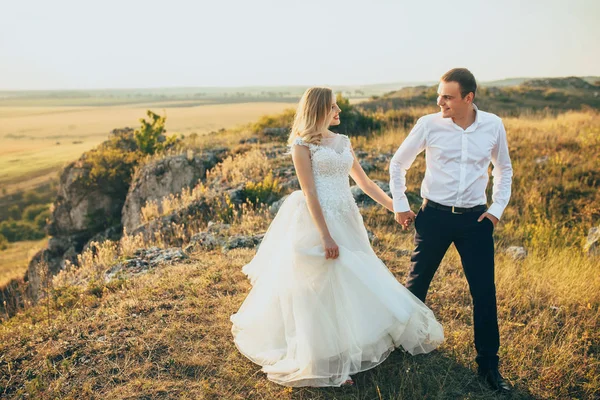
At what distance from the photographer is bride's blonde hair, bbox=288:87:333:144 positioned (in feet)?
12.5

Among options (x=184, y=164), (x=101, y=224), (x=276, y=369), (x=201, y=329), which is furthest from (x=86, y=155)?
(x=276, y=369)

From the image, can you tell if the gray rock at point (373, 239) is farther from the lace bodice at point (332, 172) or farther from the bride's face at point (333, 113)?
the bride's face at point (333, 113)

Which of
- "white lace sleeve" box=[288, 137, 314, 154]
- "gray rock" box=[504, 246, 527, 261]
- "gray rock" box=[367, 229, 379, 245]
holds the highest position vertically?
"white lace sleeve" box=[288, 137, 314, 154]

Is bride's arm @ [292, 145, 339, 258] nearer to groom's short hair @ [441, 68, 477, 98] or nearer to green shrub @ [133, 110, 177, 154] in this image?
groom's short hair @ [441, 68, 477, 98]

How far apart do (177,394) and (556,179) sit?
11.2 metres

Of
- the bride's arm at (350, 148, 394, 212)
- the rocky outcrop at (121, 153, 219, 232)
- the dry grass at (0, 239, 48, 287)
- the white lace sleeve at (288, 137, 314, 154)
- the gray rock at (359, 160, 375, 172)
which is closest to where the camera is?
the white lace sleeve at (288, 137, 314, 154)

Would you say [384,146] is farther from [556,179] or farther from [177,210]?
[177,210]

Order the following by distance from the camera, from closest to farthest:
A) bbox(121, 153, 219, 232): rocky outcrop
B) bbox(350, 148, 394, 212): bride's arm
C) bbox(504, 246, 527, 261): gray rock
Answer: bbox(350, 148, 394, 212): bride's arm
bbox(504, 246, 527, 261): gray rock
bbox(121, 153, 219, 232): rocky outcrop

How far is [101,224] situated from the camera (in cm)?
1888

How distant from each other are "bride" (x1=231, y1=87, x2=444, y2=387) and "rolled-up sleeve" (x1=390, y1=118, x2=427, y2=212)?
1.28 feet

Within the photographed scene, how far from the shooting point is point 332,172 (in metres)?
4.05

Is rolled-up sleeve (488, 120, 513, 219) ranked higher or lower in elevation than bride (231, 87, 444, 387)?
higher

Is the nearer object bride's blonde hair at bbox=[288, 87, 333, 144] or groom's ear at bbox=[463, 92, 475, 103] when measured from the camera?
groom's ear at bbox=[463, 92, 475, 103]

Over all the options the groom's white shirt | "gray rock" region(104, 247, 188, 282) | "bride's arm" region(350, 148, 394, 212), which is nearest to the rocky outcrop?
"gray rock" region(104, 247, 188, 282)
